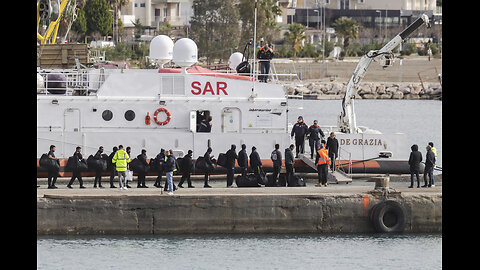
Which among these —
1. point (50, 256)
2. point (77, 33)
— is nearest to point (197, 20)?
point (77, 33)

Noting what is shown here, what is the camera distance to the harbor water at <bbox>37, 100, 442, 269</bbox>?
24.3 m

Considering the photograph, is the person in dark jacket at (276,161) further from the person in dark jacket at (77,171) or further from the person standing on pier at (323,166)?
the person in dark jacket at (77,171)

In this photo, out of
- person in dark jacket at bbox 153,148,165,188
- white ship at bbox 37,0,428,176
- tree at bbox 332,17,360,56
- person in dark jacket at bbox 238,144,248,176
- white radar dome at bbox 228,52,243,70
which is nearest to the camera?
person in dark jacket at bbox 153,148,165,188

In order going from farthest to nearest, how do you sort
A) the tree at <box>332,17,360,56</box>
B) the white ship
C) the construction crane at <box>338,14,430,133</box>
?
the tree at <box>332,17,360,56</box> < the construction crane at <box>338,14,430,133</box> < the white ship

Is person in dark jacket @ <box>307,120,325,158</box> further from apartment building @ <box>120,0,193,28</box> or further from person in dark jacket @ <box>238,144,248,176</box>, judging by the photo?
apartment building @ <box>120,0,193,28</box>

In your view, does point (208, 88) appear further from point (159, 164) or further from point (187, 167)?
point (159, 164)

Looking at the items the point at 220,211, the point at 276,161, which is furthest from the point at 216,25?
the point at 220,211

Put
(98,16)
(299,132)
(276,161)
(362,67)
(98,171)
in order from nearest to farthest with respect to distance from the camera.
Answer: (276,161), (98,171), (299,132), (362,67), (98,16)

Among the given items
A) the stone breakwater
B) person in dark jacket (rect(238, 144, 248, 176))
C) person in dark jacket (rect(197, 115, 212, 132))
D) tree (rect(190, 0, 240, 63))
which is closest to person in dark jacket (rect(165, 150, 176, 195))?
person in dark jacket (rect(238, 144, 248, 176))

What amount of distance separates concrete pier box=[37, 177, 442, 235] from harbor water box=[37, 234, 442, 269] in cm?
38

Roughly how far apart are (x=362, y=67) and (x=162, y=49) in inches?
286

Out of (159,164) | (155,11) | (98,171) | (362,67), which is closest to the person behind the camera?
(159,164)

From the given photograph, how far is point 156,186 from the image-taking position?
2892 centimetres

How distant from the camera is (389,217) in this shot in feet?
85.7
